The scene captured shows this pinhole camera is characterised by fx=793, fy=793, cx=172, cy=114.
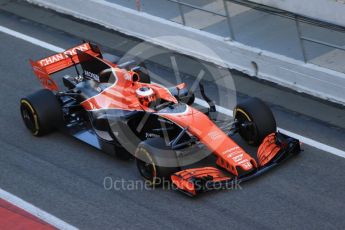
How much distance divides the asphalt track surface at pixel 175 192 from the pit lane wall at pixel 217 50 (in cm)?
24

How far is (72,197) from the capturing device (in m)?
11.2

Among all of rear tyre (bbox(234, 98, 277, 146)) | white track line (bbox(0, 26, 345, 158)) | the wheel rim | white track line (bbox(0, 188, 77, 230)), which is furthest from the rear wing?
rear tyre (bbox(234, 98, 277, 146))

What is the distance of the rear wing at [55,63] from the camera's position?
13.2 meters

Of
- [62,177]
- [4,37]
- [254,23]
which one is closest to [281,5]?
[254,23]

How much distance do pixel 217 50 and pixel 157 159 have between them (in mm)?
4684

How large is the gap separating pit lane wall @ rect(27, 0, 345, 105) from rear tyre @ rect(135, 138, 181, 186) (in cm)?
374

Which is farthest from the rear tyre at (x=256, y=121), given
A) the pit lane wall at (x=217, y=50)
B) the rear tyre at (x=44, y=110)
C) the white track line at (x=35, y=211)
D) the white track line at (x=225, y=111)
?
the white track line at (x=35, y=211)

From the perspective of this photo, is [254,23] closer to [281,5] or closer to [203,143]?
[281,5]

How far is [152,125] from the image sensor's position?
11742 mm

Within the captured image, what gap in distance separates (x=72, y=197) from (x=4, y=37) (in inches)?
252

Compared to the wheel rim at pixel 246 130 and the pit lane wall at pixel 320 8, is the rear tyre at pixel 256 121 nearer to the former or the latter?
the wheel rim at pixel 246 130

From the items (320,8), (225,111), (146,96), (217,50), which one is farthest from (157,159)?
(320,8)

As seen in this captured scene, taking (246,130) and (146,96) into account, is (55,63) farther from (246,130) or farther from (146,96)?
(246,130)

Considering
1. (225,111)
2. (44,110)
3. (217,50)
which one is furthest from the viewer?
(217,50)
